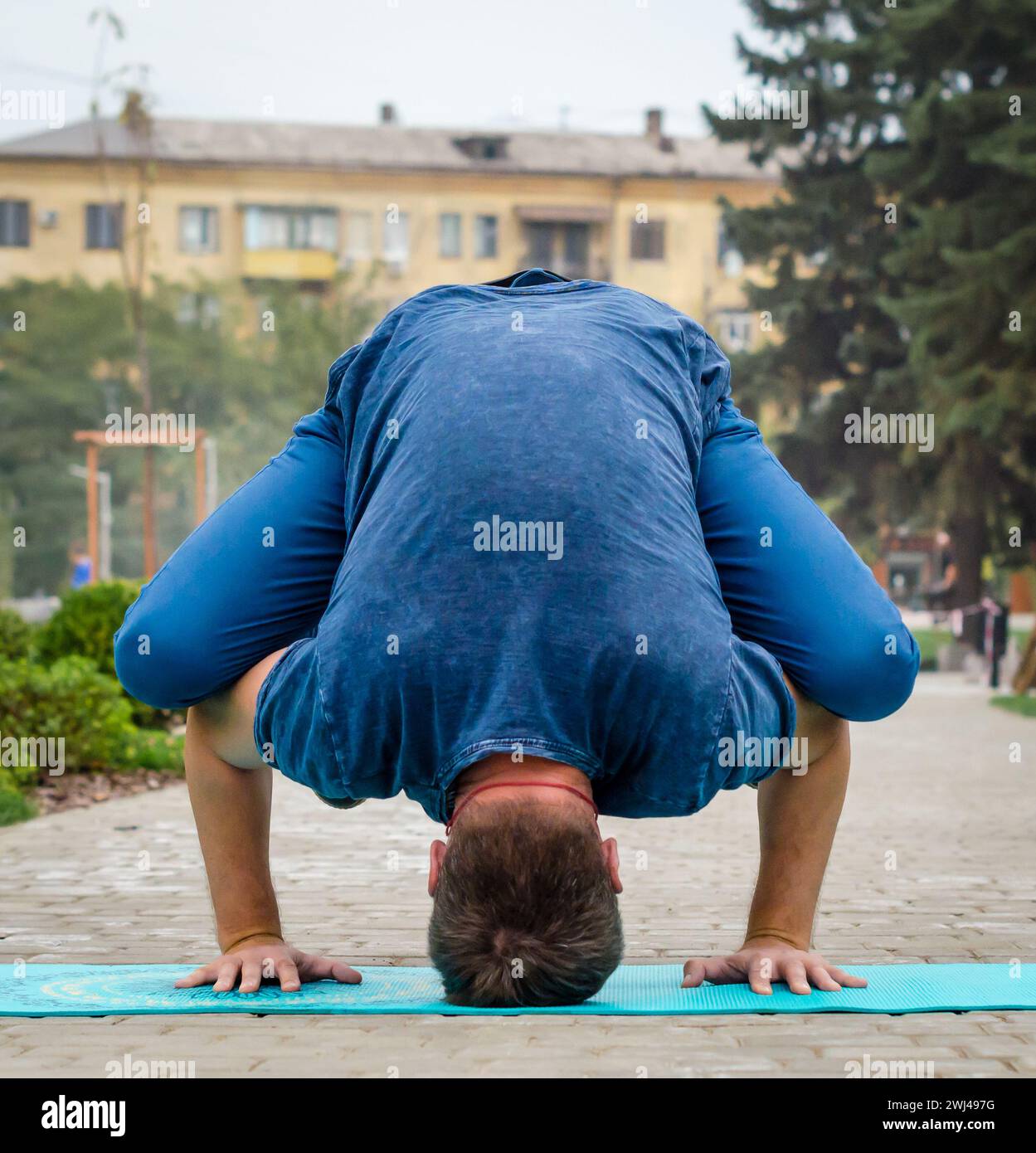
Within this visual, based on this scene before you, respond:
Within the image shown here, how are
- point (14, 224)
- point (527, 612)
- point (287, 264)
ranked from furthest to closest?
point (14, 224)
point (287, 264)
point (527, 612)

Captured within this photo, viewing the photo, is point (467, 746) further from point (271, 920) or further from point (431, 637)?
point (271, 920)

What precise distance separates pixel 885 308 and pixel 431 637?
22127 millimetres

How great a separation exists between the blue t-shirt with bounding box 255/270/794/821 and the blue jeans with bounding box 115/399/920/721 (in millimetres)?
186

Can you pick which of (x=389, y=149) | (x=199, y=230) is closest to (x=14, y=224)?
(x=199, y=230)

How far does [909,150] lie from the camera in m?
26.1

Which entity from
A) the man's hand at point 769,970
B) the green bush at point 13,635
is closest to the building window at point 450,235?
the green bush at point 13,635

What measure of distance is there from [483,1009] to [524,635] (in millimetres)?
814

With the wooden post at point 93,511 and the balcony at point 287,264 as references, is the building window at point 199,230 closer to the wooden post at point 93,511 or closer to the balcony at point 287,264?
the balcony at point 287,264

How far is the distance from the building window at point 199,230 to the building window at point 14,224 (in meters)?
5.79

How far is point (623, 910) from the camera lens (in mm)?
5754

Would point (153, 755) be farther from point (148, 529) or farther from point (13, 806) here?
point (148, 529)

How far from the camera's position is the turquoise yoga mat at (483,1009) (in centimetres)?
370

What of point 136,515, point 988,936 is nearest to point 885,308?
point 988,936

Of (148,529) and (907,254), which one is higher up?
(907,254)
